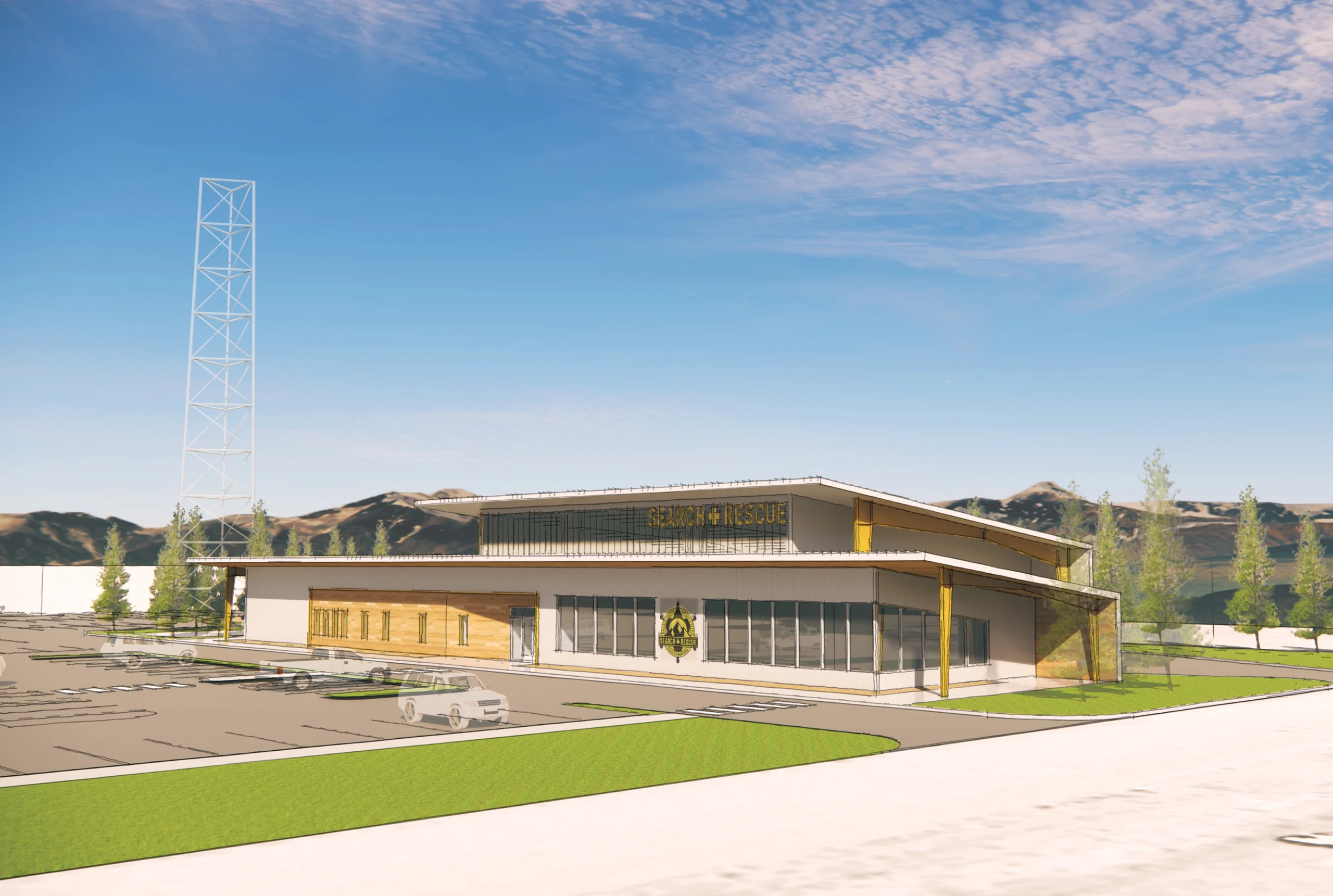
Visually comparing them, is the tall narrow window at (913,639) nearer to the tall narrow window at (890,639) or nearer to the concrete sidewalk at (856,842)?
the tall narrow window at (890,639)

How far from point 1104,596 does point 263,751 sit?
33252mm

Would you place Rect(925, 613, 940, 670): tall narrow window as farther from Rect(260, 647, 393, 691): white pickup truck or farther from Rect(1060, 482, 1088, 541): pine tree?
Rect(1060, 482, 1088, 541): pine tree

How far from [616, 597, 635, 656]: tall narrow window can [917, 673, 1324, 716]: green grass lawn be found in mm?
12633

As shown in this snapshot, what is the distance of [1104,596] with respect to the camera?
43.4 metres

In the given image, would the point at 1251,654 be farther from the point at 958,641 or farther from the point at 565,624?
the point at 565,624

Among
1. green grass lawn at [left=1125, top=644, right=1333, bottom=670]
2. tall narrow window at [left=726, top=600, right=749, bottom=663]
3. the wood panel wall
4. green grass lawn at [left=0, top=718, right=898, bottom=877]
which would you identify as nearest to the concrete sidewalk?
green grass lawn at [left=0, top=718, right=898, bottom=877]

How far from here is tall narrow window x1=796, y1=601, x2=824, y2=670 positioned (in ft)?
122

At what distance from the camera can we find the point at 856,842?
49.1 feet

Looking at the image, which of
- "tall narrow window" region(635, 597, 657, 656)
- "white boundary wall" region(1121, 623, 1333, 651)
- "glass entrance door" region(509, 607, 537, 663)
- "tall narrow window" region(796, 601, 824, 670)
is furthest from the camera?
"white boundary wall" region(1121, 623, 1333, 651)

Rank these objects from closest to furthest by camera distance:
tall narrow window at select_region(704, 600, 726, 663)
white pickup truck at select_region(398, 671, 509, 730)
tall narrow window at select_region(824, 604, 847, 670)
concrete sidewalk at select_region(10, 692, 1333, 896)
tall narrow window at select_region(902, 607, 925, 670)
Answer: concrete sidewalk at select_region(10, 692, 1333, 896) → white pickup truck at select_region(398, 671, 509, 730) → tall narrow window at select_region(824, 604, 847, 670) → tall narrow window at select_region(902, 607, 925, 670) → tall narrow window at select_region(704, 600, 726, 663)

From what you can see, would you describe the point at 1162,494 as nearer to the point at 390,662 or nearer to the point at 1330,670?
the point at 1330,670

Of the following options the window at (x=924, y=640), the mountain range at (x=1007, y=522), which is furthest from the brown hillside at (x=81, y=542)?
the window at (x=924, y=640)

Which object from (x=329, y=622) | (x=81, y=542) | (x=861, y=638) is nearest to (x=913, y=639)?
(x=861, y=638)

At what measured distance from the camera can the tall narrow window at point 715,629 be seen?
39.8 meters
